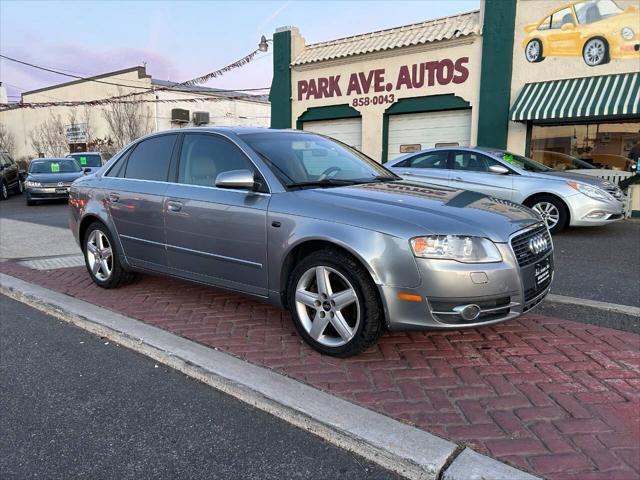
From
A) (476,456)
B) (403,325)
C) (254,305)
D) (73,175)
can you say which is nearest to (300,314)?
(403,325)

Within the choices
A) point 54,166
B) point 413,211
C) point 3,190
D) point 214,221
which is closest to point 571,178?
point 413,211

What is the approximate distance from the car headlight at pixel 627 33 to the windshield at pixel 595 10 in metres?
0.39

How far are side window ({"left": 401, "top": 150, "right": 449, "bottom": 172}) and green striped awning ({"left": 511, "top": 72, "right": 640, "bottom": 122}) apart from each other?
127 inches

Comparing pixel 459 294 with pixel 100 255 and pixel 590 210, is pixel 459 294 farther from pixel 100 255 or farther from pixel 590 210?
pixel 590 210

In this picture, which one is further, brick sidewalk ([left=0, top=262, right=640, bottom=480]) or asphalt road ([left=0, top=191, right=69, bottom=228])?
asphalt road ([left=0, top=191, right=69, bottom=228])

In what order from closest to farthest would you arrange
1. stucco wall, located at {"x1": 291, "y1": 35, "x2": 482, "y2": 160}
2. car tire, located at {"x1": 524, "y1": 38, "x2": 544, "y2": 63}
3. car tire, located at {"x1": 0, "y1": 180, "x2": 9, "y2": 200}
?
car tire, located at {"x1": 524, "y1": 38, "x2": 544, "y2": 63} < stucco wall, located at {"x1": 291, "y1": 35, "x2": 482, "y2": 160} < car tire, located at {"x1": 0, "y1": 180, "x2": 9, "y2": 200}

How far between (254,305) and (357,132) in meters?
11.5

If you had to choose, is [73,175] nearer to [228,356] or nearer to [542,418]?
[228,356]

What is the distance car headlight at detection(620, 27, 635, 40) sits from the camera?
1059cm

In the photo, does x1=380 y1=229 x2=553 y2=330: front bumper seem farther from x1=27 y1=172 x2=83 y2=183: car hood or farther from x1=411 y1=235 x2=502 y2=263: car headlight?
x1=27 y1=172 x2=83 y2=183: car hood

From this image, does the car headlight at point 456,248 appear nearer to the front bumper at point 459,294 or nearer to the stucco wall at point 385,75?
the front bumper at point 459,294

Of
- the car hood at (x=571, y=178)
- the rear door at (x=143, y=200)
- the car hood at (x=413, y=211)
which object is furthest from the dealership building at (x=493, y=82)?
the rear door at (x=143, y=200)

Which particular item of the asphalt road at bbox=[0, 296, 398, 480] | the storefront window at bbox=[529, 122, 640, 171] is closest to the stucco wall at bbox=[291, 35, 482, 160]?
the storefront window at bbox=[529, 122, 640, 171]

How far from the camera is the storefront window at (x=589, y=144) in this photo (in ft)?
36.5
